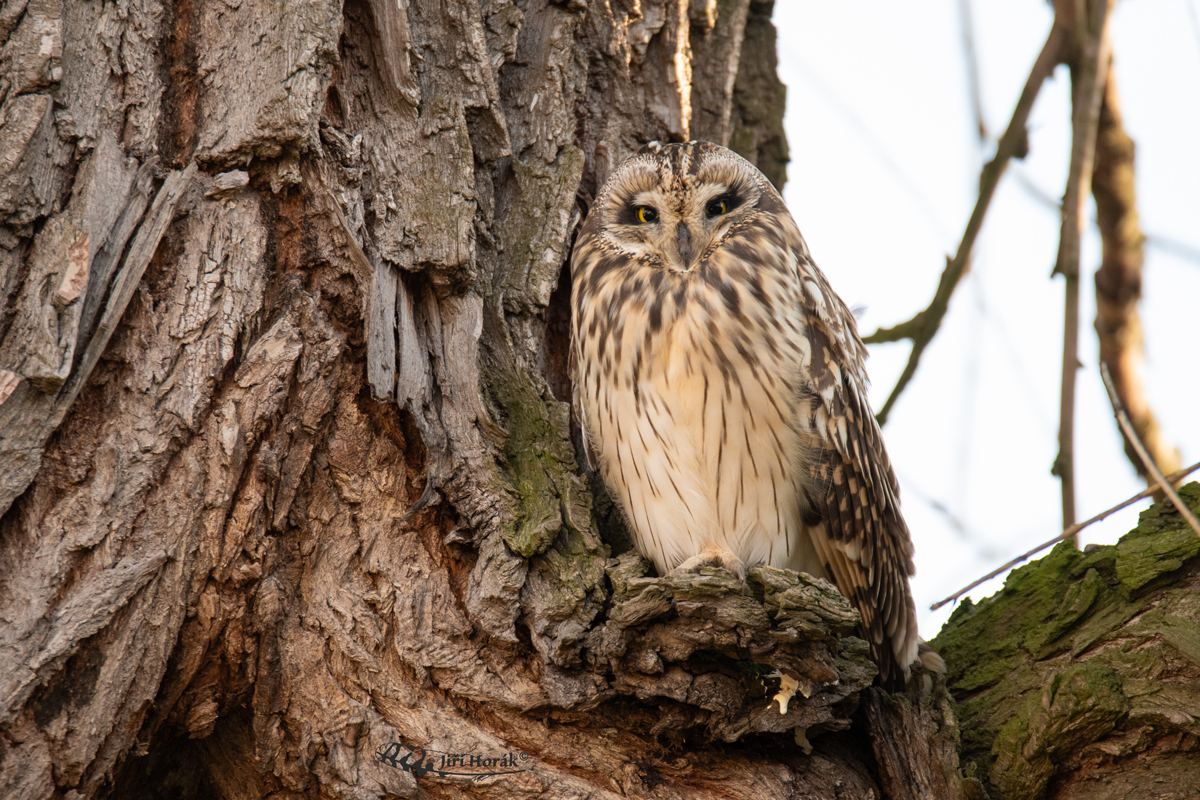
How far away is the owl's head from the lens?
271cm

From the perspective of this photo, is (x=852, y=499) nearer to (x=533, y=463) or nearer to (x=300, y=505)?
(x=533, y=463)

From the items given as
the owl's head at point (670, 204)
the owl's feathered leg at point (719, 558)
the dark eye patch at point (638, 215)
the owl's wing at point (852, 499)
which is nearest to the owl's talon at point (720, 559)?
the owl's feathered leg at point (719, 558)

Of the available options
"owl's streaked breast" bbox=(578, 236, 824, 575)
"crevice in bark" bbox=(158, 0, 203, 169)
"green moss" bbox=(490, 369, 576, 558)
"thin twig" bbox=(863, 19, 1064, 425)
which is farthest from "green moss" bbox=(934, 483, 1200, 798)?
"crevice in bark" bbox=(158, 0, 203, 169)

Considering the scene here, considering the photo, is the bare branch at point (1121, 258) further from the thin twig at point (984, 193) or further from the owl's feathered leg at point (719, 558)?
the owl's feathered leg at point (719, 558)

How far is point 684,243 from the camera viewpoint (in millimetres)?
2746

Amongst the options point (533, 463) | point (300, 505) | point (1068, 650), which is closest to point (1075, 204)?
point (1068, 650)

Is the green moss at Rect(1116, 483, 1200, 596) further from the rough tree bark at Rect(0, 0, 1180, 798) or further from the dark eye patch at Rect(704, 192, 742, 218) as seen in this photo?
the dark eye patch at Rect(704, 192, 742, 218)

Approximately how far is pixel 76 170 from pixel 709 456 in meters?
1.61

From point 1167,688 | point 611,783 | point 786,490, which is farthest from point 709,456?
point 1167,688

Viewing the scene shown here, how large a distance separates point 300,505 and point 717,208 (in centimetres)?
152

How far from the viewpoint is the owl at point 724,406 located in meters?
2.52

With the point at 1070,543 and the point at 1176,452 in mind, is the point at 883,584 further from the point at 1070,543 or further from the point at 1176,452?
the point at 1176,452

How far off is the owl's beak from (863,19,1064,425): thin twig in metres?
0.71

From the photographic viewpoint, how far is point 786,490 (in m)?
2.56
